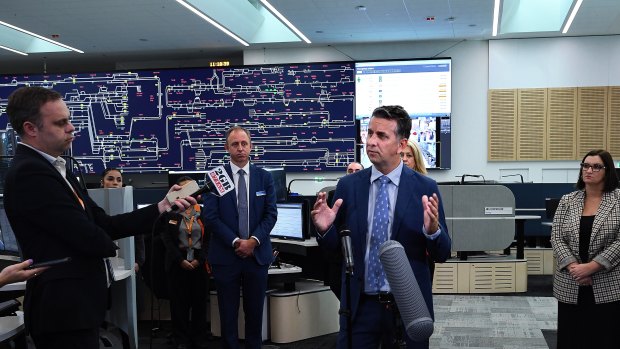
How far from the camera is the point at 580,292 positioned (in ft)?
12.1

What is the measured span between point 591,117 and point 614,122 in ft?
1.29

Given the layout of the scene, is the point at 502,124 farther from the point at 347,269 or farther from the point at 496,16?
the point at 347,269

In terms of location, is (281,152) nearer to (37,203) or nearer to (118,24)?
(118,24)

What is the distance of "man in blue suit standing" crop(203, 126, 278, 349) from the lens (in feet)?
14.0

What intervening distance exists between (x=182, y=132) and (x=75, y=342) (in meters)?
9.61

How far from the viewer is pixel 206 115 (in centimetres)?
1143

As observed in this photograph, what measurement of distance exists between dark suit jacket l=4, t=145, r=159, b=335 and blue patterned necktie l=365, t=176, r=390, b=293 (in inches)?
40.7

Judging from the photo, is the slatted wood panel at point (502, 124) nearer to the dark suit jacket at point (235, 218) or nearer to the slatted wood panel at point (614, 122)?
the slatted wood panel at point (614, 122)

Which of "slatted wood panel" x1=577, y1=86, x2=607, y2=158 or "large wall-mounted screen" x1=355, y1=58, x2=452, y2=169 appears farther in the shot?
"large wall-mounted screen" x1=355, y1=58, x2=452, y2=169

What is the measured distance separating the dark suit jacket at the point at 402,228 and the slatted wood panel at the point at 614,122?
914 centimetres

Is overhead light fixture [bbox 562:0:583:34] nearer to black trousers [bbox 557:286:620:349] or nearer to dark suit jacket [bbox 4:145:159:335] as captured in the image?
black trousers [bbox 557:286:620:349]

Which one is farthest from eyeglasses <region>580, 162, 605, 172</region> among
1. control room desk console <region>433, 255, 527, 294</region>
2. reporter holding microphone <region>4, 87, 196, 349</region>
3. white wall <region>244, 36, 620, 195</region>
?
white wall <region>244, 36, 620, 195</region>

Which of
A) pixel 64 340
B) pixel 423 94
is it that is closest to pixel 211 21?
pixel 423 94

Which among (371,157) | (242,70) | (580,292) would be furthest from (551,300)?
(242,70)
